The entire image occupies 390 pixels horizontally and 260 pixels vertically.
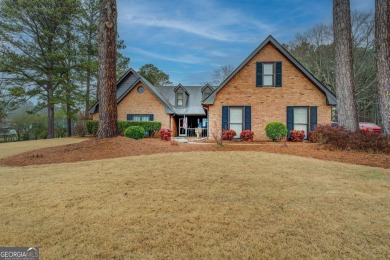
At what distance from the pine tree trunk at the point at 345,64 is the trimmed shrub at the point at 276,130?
4.91m

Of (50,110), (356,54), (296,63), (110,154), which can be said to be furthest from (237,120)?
(356,54)

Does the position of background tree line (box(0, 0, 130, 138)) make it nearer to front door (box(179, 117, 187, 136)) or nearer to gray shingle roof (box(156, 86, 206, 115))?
gray shingle roof (box(156, 86, 206, 115))

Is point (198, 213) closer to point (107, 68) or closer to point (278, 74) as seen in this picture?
point (107, 68)

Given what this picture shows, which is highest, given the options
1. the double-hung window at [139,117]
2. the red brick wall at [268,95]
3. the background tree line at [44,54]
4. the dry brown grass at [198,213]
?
the background tree line at [44,54]

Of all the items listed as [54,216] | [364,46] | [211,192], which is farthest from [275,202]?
[364,46]

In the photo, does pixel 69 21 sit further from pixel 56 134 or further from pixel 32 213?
pixel 32 213

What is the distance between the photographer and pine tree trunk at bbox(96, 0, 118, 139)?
405 inches

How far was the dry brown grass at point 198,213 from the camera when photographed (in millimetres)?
2623

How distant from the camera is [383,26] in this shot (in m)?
9.46

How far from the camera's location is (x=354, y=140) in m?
9.23

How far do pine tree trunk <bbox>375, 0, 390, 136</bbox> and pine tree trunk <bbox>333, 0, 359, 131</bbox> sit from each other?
1.02m

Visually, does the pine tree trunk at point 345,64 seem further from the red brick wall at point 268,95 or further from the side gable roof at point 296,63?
the red brick wall at point 268,95

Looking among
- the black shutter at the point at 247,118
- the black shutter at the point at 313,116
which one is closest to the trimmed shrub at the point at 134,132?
the black shutter at the point at 247,118

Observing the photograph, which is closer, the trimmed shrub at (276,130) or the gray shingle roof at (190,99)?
the trimmed shrub at (276,130)
